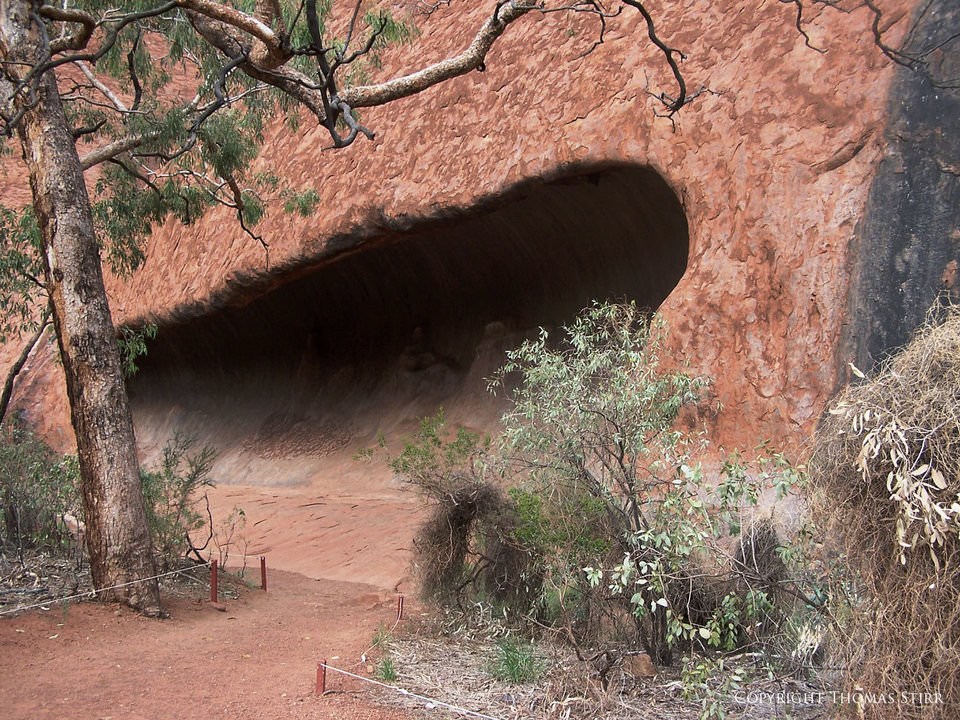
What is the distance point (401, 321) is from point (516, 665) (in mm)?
10472

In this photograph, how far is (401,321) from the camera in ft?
49.0

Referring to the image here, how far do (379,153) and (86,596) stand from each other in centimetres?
719

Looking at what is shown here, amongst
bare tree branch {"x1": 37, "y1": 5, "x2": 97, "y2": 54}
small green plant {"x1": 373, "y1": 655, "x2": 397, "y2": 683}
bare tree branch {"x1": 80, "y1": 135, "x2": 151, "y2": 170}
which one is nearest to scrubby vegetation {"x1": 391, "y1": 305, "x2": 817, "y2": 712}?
small green plant {"x1": 373, "y1": 655, "x2": 397, "y2": 683}

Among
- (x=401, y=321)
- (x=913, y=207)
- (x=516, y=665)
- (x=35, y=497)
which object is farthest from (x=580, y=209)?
(x=516, y=665)

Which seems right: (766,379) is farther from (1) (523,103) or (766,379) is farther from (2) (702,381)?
(1) (523,103)

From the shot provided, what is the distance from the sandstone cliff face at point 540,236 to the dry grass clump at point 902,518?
3.80 meters

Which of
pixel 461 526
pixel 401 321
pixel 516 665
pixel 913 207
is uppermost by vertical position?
pixel 401 321

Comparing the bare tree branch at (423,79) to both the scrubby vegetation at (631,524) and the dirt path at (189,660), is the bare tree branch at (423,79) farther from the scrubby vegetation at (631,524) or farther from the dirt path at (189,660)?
the dirt path at (189,660)

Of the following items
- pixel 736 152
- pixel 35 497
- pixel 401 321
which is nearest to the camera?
pixel 736 152

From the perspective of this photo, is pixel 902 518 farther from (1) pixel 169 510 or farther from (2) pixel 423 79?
(1) pixel 169 510

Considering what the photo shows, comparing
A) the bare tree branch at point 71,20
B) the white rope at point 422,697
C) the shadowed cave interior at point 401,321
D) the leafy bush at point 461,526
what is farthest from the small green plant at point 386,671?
the shadowed cave interior at point 401,321

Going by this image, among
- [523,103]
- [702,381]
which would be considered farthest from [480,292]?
[702,381]

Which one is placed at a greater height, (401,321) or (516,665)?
(401,321)

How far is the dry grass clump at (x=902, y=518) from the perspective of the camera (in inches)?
123
